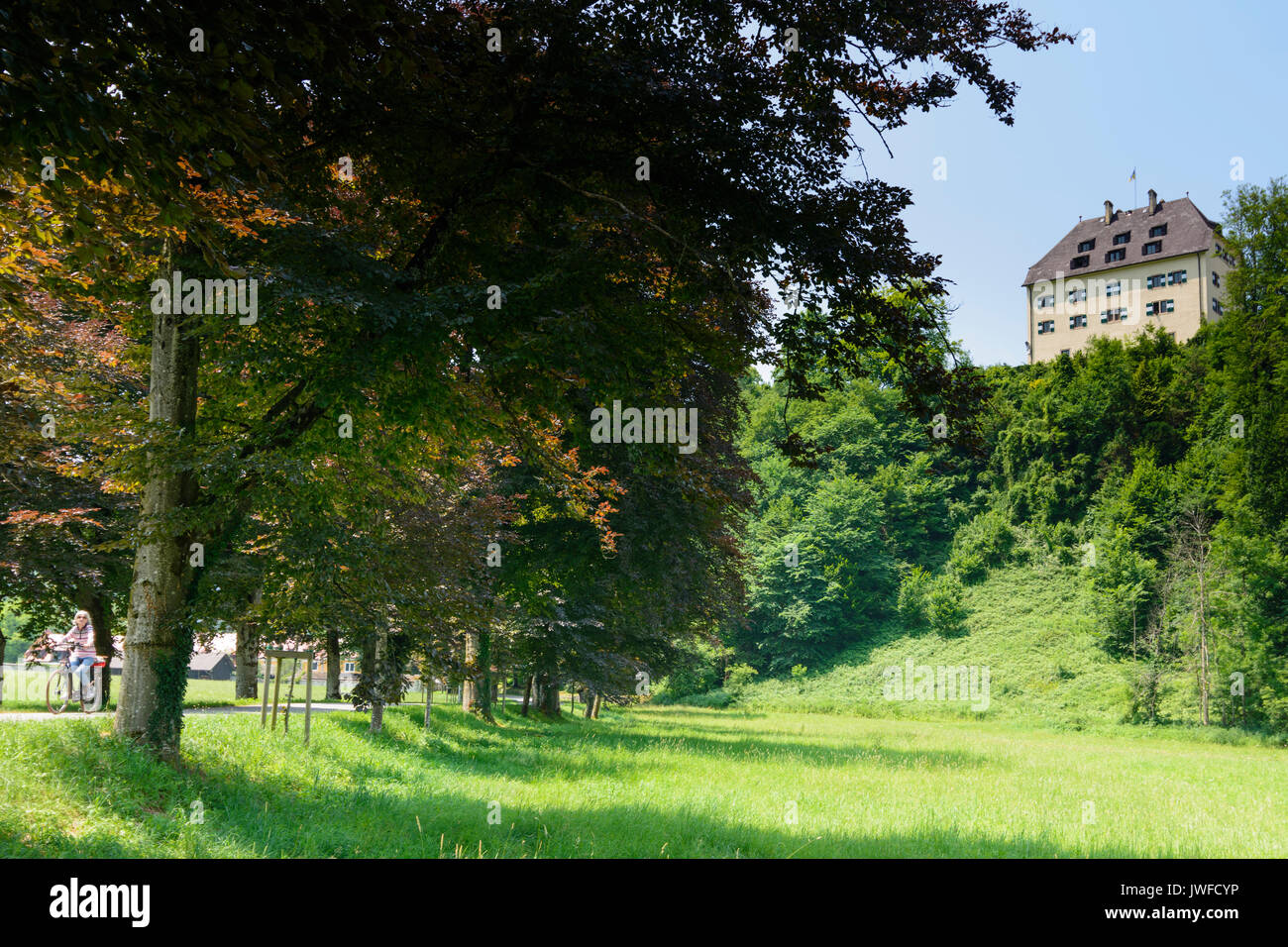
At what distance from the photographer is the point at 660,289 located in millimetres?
10852

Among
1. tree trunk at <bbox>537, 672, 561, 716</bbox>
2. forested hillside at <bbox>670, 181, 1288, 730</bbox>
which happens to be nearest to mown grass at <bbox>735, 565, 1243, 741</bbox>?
forested hillside at <bbox>670, 181, 1288, 730</bbox>

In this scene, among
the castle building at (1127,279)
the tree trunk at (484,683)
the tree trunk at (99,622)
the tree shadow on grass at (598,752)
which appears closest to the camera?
the tree shadow on grass at (598,752)

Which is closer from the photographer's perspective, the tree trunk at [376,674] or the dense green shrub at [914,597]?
the tree trunk at [376,674]

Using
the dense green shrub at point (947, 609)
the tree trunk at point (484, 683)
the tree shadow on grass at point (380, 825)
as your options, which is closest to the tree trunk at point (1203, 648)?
the dense green shrub at point (947, 609)

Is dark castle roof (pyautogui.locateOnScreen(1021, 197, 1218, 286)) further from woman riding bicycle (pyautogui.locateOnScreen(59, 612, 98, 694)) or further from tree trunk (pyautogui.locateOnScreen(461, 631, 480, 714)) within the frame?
woman riding bicycle (pyautogui.locateOnScreen(59, 612, 98, 694))

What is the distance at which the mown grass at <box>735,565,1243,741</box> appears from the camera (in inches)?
1564

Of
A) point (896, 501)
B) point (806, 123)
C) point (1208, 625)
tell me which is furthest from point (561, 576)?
point (896, 501)

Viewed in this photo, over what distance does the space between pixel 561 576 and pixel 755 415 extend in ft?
160

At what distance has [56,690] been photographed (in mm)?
18969

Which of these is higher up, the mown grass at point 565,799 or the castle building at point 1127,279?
the castle building at point 1127,279

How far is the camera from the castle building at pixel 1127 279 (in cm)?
6850

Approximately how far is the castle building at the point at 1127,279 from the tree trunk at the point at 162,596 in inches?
2688

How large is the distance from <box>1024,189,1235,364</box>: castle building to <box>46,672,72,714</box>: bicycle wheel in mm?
66633

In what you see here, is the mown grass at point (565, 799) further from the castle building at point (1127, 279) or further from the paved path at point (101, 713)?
the castle building at point (1127, 279)
